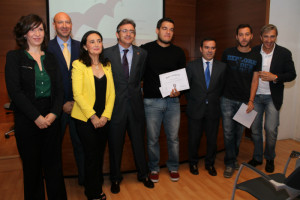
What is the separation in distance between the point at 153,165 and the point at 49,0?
380cm

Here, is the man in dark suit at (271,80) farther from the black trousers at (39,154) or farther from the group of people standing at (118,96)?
the black trousers at (39,154)

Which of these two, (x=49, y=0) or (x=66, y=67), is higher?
(x=49, y=0)

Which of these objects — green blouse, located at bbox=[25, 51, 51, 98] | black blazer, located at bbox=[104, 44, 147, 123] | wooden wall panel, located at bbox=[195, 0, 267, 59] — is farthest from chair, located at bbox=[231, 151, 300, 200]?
wooden wall panel, located at bbox=[195, 0, 267, 59]

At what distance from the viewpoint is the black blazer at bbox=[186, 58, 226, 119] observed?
8.99 feet

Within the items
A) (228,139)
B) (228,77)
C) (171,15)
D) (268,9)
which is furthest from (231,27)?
(228,139)

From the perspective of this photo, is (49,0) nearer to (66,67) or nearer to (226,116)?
(66,67)

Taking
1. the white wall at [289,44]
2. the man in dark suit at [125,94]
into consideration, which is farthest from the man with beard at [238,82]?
the white wall at [289,44]

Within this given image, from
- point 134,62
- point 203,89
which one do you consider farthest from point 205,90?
point 134,62

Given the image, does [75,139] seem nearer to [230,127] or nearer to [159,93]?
[159,93]

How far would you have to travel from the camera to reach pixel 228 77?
114 inches

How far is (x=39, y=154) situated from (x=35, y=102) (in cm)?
43

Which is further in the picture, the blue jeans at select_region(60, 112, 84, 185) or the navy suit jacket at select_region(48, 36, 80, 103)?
the blue jeans at select_region(60, 112, 84, 185)

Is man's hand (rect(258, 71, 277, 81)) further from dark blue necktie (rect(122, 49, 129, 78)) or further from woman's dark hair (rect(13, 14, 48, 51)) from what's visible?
woman's dark hair (rect(13, 14, 48, 51))

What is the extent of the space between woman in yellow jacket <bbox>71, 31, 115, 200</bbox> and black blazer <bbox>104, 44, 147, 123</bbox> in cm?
11
